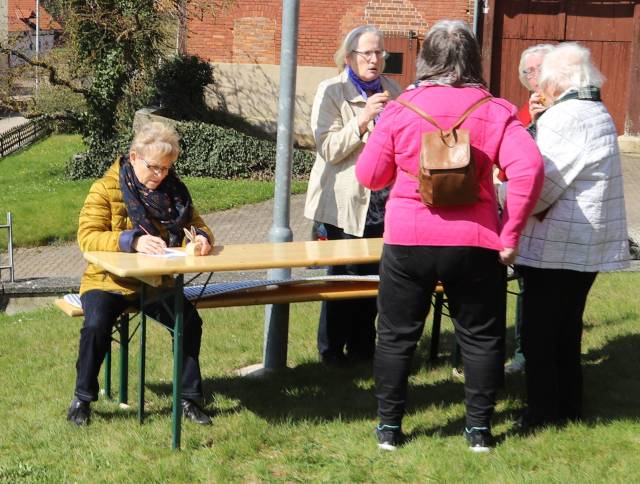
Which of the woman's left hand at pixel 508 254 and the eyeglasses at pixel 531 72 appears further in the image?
the eyeglasses at pixel 531 72

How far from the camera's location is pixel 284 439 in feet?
15.7

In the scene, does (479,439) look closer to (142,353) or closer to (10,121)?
(142,353)

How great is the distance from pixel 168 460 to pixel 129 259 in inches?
37.1

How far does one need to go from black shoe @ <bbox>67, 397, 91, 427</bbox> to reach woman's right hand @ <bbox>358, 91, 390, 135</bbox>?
207 cm

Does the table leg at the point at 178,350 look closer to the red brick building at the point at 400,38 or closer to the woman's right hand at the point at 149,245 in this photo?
the woman's right hand at the point at 149,245

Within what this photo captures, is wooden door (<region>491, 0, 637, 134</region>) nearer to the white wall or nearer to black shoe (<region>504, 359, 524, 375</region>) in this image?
the white wall

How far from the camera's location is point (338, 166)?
5.71m

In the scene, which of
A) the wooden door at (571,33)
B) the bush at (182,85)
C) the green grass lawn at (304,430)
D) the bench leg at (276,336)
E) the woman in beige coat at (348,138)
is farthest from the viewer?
the bush at (182,85)

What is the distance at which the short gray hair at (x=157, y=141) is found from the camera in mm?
5102

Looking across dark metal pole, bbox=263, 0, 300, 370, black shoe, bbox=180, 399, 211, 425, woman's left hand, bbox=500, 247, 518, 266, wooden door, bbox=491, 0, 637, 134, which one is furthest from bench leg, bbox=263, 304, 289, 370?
wooden door, bbox=491, 0, 637, 134

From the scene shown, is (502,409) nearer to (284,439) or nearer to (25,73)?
(284,439)

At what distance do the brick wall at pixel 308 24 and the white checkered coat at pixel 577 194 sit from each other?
17.1 m

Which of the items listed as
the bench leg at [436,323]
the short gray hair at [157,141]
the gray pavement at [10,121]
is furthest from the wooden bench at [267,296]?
the gray pavement at [10,121]

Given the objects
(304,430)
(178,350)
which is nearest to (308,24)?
(304,430)
